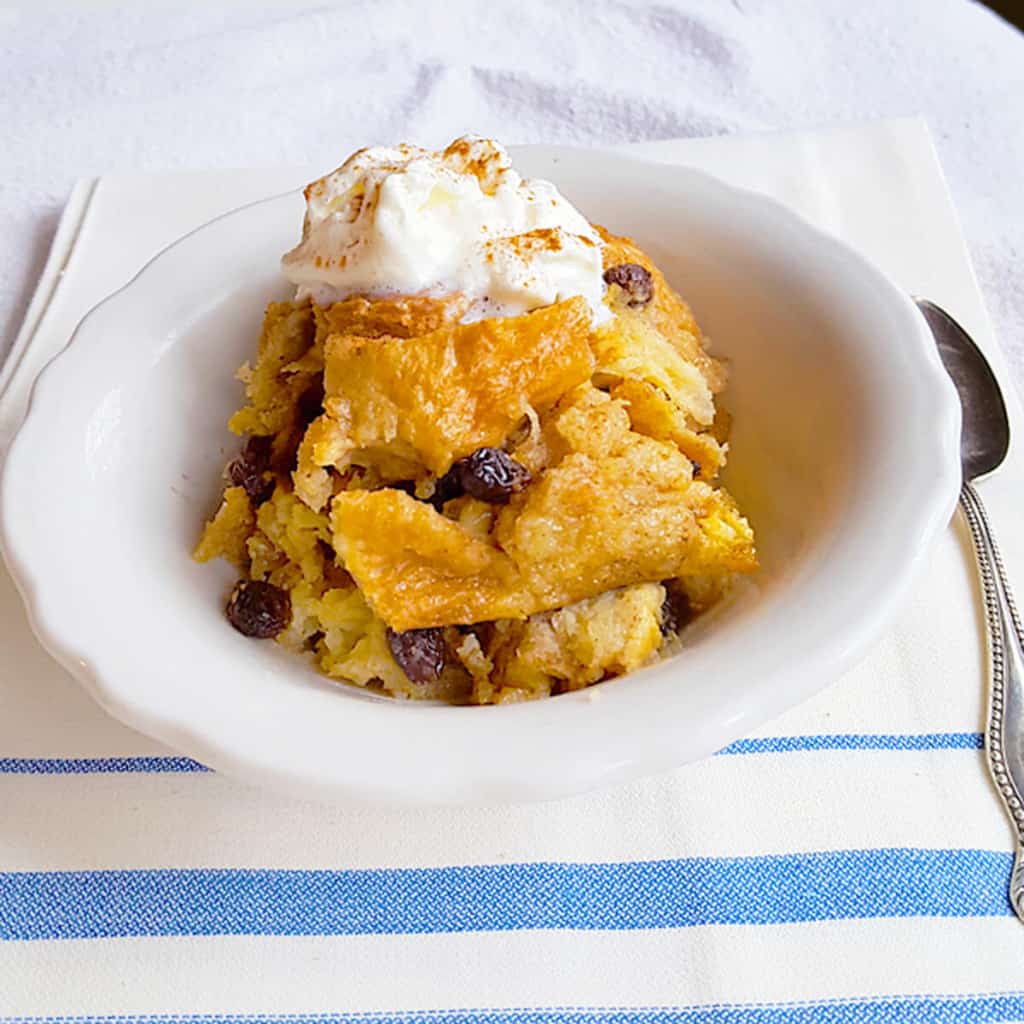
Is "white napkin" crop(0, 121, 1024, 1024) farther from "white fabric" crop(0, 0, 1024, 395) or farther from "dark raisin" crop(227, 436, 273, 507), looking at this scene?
"white fabric" crop(0, 0, 1024, 395)

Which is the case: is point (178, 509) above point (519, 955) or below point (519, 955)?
above

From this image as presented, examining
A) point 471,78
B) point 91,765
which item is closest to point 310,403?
point 91,765

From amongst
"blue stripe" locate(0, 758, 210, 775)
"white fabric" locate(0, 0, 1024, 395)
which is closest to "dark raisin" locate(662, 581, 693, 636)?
"blue stripe" locate(0, 758, 210, 775)

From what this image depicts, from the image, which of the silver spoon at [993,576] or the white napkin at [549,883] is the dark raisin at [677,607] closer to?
the white napkin at [549,883]

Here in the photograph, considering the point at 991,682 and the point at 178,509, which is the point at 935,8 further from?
the point at 178,509

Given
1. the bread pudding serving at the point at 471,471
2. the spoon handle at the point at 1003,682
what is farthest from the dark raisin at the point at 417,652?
the spoon handle at the point at 1003,682

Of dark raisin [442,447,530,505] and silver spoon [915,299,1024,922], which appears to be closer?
dark raisin [442,447,530,505]

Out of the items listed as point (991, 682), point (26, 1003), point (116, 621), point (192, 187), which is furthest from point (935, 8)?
point (26, 1003)
